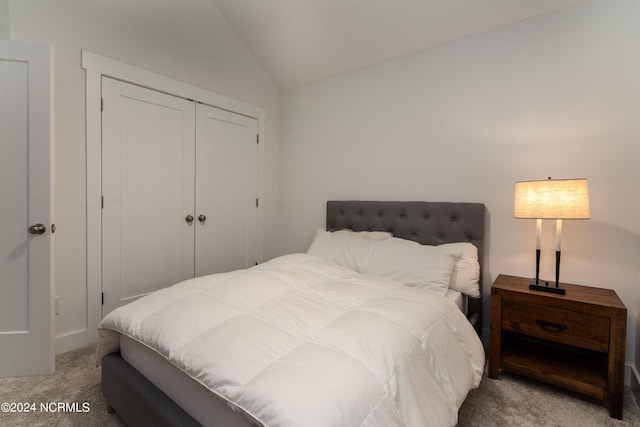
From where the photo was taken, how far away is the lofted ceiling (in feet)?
7.14

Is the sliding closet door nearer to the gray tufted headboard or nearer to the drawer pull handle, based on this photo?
the gray tufted headboard

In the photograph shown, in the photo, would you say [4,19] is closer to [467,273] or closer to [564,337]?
[467,273]

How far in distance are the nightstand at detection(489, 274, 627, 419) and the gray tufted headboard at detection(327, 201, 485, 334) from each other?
0.83 ft

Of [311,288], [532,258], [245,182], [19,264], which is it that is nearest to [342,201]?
[245,182]

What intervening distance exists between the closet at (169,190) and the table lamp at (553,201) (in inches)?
98.8

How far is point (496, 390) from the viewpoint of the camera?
5.69 feet

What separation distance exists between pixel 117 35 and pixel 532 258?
346 cm

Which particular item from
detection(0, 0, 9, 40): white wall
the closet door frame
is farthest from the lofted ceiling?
detection(0, 0, 9, 40): white wall

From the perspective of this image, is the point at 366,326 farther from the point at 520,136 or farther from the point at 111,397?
the point at 520,136

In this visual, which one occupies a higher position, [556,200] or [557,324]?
[556,200]

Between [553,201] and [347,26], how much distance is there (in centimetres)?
209

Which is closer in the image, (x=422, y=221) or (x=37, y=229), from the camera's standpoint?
(x=37, y=229)

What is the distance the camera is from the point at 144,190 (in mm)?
A: 2498

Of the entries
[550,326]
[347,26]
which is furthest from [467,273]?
[347,26]
